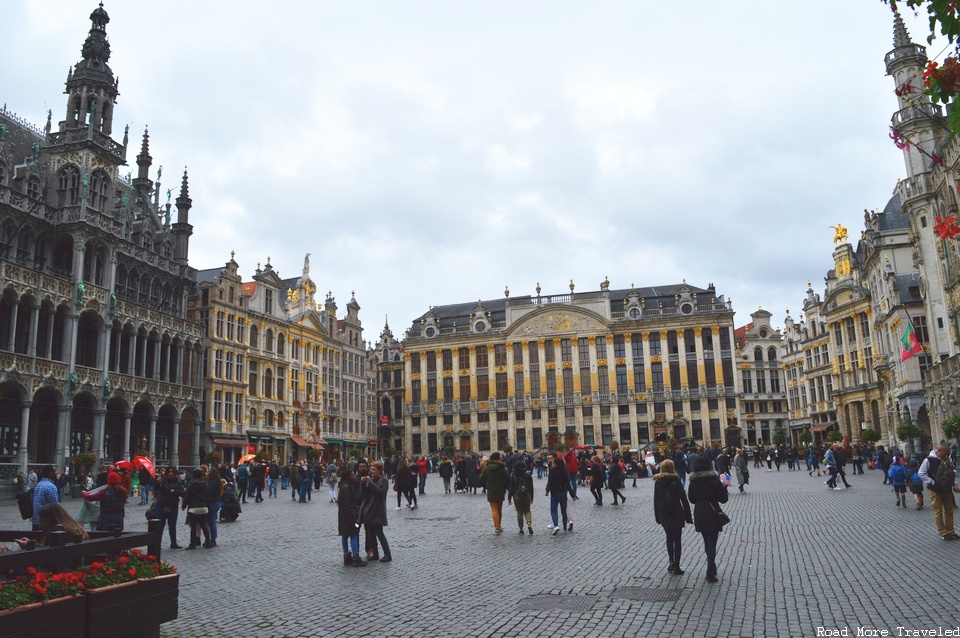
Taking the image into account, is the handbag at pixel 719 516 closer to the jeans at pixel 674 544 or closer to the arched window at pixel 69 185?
the jeans at pixel 674 544

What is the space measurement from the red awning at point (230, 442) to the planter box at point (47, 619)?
163ft

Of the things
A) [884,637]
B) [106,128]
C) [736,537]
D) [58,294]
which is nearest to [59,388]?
[58,294]

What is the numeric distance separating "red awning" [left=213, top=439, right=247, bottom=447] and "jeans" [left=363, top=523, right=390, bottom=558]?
4304cm

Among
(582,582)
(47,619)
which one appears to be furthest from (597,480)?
(47,619)

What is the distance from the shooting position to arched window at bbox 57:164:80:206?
40.6 m

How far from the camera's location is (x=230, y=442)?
Result: 177 feet

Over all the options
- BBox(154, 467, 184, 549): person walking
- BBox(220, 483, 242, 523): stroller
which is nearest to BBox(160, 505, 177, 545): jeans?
BBox(154, 467, 184, 549): person walking

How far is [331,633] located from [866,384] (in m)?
67.8

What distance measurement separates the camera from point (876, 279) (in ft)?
190

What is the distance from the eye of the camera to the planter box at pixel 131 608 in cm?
641

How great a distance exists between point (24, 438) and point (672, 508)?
115 feet

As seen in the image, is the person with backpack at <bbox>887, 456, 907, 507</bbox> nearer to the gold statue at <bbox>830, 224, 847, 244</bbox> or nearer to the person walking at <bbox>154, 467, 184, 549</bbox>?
the person walking at <bbox>154, 467, 184, 549</bbox>

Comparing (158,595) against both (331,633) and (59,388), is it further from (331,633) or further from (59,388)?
(59,388)

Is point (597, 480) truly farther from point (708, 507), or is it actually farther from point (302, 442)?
point (302, 442)
